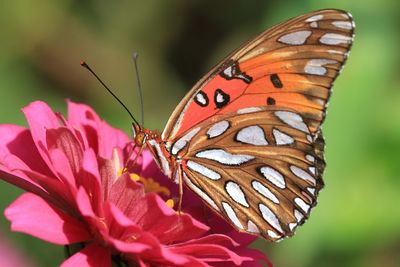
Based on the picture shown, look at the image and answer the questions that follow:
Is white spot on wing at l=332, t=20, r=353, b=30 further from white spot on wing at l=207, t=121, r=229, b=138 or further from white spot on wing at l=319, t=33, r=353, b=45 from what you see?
white spot on wing at l=207, t=121, r=229, b=138

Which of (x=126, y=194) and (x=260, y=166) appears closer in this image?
(x=126, y=194)

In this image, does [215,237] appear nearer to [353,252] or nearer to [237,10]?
[353,252]

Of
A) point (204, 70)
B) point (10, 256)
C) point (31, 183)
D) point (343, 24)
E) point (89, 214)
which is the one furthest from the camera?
point (204, 70)

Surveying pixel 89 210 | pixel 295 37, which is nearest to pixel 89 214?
pixel 89 210

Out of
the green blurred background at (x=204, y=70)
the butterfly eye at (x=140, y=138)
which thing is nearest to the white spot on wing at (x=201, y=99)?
the butterfly eye at (x=140, y=138)

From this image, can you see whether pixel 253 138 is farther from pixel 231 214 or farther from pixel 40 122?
pixel 40 122

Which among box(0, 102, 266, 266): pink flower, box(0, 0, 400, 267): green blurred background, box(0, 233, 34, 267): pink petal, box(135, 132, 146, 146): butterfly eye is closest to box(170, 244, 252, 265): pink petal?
box(0, 102, 266, 266): pink flower

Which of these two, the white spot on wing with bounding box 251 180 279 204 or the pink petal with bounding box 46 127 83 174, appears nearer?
the pink petal with bounding box 46 127 83 174
